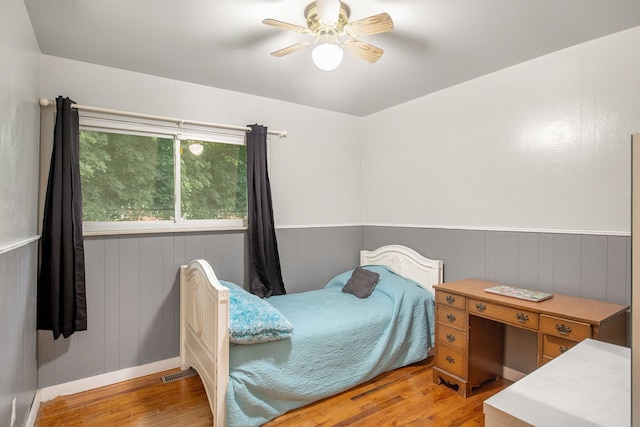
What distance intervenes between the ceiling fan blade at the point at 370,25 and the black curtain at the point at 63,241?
198 cm

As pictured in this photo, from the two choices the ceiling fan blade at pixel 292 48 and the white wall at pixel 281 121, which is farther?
the white wall at pixel 281 121

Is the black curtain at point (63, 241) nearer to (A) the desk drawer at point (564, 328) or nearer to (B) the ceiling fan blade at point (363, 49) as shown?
(B) the ceiling fan blade at point (363, 49)

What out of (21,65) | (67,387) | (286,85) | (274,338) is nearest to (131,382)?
(67,387)

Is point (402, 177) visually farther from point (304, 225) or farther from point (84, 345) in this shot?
point (84, 345)

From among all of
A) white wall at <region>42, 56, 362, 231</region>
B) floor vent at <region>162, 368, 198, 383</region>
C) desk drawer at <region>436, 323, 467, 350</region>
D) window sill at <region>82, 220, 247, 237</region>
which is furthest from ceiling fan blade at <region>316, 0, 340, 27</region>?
floor vent at <region>162, 368, 198, 383</region>

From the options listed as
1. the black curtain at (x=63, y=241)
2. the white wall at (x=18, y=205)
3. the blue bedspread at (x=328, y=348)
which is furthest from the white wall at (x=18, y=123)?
the blue bedspread at (x=328, y=348)

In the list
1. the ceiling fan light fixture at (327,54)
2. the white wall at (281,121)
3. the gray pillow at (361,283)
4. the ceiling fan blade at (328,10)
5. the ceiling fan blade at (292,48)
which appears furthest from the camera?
the gray pillow at (361,283)

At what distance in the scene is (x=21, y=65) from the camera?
179cm

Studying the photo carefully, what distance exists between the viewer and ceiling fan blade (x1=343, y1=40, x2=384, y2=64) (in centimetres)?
197

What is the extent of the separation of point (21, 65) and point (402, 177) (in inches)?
117

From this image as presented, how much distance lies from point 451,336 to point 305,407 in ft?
3.75

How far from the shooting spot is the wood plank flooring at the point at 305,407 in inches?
84.0

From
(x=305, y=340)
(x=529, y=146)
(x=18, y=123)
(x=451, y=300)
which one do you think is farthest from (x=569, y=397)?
(x=18, y=123)

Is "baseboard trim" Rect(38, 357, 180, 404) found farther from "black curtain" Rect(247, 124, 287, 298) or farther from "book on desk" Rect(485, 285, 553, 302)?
"book on desk" Rect(485, 285, 553, 302)
